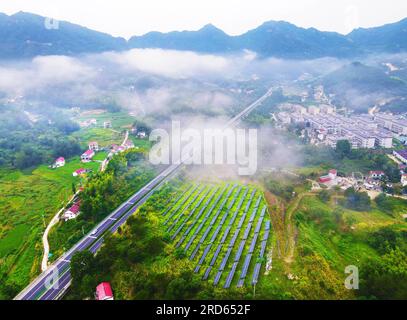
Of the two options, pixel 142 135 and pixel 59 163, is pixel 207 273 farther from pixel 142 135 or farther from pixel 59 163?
pixel 142 135

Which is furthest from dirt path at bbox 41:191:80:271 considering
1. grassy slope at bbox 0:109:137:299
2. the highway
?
the highway

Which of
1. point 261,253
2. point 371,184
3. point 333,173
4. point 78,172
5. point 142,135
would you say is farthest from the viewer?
point 142,135

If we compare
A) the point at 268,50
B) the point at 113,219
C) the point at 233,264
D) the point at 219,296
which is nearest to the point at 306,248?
the point at 233,264

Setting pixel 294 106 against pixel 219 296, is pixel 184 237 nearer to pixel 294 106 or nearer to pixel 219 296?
pixel 219 296

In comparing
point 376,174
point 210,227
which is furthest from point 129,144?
point 376,174

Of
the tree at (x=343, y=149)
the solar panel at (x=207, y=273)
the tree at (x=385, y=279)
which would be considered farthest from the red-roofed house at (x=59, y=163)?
the tree at (x=385, y=279)

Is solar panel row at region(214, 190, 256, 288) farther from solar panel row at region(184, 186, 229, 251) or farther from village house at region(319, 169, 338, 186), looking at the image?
village house at region(319, 169, 338, 186)
